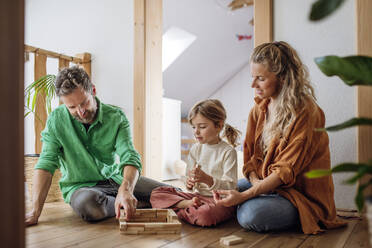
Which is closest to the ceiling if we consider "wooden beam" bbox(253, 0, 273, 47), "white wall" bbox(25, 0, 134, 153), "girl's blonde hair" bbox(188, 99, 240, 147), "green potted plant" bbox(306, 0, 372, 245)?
"white wall" bbox(25, 0, 134, 153)

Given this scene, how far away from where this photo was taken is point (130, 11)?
247 cm

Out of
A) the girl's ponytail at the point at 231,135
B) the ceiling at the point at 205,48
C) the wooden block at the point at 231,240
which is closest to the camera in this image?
the wooden block at the point at 231,240

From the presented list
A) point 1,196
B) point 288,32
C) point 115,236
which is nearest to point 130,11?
point 288,32

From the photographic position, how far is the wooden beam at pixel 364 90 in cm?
162

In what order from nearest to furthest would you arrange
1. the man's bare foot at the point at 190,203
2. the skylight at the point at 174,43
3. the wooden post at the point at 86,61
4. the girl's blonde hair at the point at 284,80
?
1. the girl's blonde hair at the point at 284,80
2. the man's bare foot at the point at 190,203
3. the wooden post at the point at 86,61
4. the skylight at the point at 174,43

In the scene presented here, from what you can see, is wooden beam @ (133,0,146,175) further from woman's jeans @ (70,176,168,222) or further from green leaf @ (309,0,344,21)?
green leaf @ (309,0,344,21)

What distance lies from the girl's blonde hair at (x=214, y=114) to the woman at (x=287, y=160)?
0.25 meters

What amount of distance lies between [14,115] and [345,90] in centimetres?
160

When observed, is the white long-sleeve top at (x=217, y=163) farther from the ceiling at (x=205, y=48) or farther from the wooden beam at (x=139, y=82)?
the ceiling at (x=205, y=48)

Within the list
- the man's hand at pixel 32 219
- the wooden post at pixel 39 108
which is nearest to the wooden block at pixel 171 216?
the man's hand at pixel 32 219

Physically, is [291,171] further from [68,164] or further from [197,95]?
[197,95]

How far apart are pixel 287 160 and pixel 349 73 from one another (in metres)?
0.71

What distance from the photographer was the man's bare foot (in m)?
1.54

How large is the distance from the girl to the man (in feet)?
0.76
